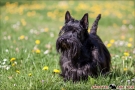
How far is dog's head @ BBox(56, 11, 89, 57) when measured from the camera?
4617 millimetres

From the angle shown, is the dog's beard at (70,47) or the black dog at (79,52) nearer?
the dog's beard at (70,47)

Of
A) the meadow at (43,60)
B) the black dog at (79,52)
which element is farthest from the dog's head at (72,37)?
the meadow at (43,60)

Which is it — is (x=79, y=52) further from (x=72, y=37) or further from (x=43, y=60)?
(x=43, y=60)

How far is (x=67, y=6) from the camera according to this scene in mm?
20516

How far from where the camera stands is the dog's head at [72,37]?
4.62 meters

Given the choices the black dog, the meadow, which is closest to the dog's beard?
the black dog

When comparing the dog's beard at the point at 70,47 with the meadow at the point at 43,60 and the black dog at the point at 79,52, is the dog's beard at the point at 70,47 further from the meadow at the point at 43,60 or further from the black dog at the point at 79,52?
the meadow at the point at 43,60

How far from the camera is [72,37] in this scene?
4.66 meters

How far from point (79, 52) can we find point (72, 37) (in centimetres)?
36

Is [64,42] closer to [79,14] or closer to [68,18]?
[68,18]

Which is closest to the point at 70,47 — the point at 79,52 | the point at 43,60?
the point at 79,52

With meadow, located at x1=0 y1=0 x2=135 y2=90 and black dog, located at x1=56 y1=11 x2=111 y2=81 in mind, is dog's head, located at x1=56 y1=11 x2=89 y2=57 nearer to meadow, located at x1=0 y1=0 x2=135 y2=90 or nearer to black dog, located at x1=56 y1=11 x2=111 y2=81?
black dog, located at x1=56 y1=11 x2=111 y2=81

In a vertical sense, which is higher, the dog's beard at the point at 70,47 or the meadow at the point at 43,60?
the dog's beard at the point at 70,47

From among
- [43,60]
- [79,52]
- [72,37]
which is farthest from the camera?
[43,60]
